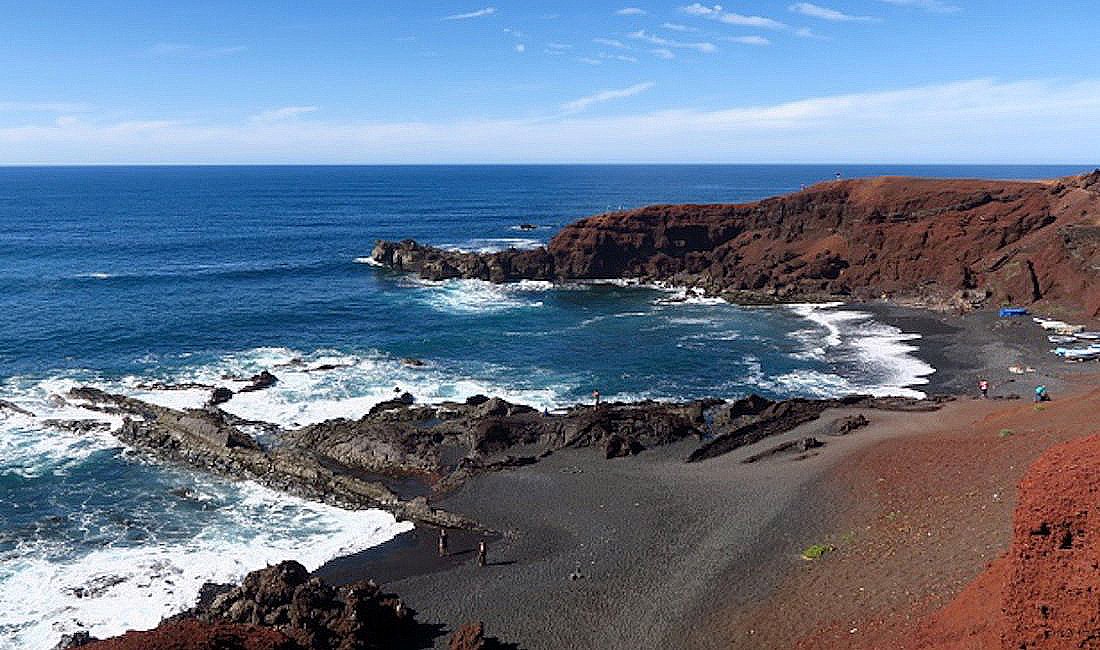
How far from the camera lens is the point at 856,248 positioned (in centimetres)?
9062

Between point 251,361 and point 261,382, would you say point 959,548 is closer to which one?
point 261,382

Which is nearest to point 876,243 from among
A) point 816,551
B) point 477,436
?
point 477,436

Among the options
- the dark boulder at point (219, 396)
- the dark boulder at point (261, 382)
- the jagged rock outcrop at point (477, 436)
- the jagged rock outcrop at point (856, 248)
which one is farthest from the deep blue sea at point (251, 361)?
the jagged rock outcrop at point (856, 248)

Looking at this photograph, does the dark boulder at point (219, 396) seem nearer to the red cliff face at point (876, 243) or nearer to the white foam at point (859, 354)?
the white foam at point (859, 354)

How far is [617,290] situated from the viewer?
92.8 metres

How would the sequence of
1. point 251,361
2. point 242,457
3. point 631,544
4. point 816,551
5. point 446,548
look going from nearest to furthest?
point 816,551
point 631,544
point 446,548
point 242,457
point 251,361

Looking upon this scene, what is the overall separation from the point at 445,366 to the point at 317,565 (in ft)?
95.0

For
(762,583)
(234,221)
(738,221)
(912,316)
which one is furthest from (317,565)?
(234,221)

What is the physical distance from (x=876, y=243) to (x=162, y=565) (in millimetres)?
82453

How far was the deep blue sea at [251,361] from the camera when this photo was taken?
106 feet

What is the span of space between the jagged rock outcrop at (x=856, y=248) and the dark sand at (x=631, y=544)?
3852cm

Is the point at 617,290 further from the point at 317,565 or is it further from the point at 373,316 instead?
the point at 317,565

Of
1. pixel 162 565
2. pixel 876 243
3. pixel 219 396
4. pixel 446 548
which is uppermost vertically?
pixel 876 243

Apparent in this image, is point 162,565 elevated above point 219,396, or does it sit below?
below
